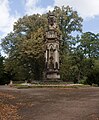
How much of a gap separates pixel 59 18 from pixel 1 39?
52.0 ft

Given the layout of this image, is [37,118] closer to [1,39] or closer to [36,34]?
[36,34]

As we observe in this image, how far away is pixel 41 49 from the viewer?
61812 millimetres

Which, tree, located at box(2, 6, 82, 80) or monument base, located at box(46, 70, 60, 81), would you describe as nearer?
monument base, located at box(46, 70, 60, 81)

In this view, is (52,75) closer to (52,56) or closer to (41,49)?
(52,56)

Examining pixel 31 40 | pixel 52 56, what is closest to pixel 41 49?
pixel 31 40

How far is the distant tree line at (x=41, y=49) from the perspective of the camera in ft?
208

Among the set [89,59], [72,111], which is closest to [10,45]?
[89,59]

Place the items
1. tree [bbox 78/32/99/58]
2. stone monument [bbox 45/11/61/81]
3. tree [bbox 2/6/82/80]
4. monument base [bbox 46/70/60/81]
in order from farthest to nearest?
tree [bbox 78/32/99/58] → tree [bbox 2/6/82/80] → stone monument [bbox 45/11/61/81] → monument base [bbox 46/70/60/81]

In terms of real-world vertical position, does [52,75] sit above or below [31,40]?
below

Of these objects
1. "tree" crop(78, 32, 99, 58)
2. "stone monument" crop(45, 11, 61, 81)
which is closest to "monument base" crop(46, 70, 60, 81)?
"stone monument" crop(45, 11, 61, 81)

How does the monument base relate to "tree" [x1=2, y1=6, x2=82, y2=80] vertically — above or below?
below

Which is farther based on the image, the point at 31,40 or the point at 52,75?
the point at 31,40

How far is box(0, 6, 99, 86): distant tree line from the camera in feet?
208

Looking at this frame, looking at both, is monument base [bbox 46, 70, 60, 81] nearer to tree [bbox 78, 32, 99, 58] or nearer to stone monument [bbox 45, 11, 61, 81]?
stone monument [bbox 45, 11, 61, 81]
